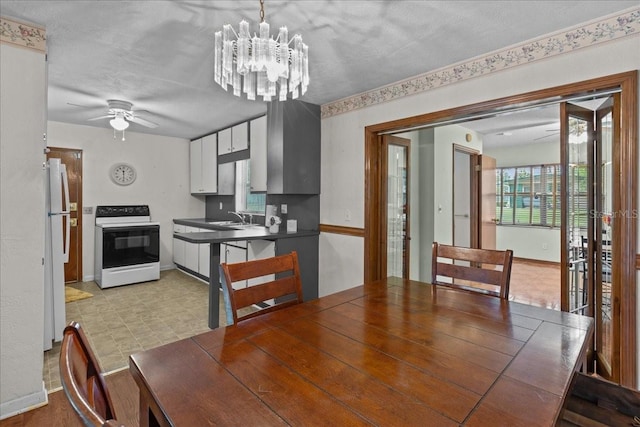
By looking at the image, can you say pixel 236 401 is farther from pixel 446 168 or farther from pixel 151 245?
pixel 151 245

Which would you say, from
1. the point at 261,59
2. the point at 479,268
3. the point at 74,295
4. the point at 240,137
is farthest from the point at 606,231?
the point at 74,295

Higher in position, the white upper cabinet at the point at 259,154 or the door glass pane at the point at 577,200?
the white upper cabinet at the point at 259,154

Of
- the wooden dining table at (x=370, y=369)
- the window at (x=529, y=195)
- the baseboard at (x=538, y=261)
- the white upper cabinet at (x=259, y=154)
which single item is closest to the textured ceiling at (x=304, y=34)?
the white upper cabinet at (x=259, y=154)

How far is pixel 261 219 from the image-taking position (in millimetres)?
4586

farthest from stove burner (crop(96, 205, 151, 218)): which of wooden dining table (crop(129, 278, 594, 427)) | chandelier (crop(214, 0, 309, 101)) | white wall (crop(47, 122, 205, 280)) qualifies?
wooden dining table (crop(129, 278, 594, 427))

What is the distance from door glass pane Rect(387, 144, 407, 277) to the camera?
340cm

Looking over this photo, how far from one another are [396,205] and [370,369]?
9.08ft

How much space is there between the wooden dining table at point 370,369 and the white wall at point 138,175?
4.75m

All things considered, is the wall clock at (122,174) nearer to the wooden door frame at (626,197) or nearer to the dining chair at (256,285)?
the dining chair at (256,285)

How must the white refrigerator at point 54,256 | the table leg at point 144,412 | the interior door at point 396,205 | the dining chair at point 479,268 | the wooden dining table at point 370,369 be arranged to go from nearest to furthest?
the wooden dining table at point 370,369
the table leg at point 144,412
the dining chair at point 479,268
the white refrigerator at point 54,256
the interior door at point 396,205

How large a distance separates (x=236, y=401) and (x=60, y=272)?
9.81 ft

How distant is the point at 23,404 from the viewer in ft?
6.19

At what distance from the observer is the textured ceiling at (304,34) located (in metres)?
1.73

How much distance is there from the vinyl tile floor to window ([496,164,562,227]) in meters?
5.69
